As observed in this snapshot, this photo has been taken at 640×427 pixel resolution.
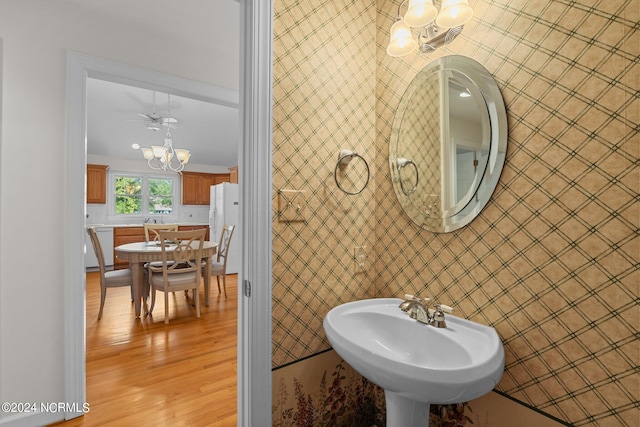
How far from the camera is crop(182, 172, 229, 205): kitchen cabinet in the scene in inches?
275

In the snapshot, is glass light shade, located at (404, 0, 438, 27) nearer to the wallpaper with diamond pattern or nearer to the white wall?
the wallpaper with diamond pattern

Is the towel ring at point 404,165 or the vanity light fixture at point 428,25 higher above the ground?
the vanity light fixture at point 428,25

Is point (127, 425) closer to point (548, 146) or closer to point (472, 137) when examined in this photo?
point (472, 137)

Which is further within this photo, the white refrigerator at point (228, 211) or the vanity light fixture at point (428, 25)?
the white refrigerator at point (228, 211)

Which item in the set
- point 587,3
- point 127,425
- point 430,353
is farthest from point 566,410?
point 127,425

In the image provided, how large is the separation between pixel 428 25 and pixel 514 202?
793 mm

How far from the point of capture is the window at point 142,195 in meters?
6.52

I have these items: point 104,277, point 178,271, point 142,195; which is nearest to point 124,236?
point 142,195

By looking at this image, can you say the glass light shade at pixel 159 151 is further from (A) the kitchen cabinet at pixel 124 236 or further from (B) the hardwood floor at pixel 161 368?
(A) the kitchen cabinet at pixel 124 236

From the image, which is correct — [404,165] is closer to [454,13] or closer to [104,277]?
[454,13]

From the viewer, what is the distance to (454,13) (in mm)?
1044

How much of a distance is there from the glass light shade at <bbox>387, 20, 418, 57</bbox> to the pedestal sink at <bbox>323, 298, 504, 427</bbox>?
1.08m

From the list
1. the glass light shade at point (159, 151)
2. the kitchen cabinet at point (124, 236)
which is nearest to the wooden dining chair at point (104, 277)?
the glass light shade at point (159, 151)

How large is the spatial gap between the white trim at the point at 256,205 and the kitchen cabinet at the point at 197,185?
6506 mm
